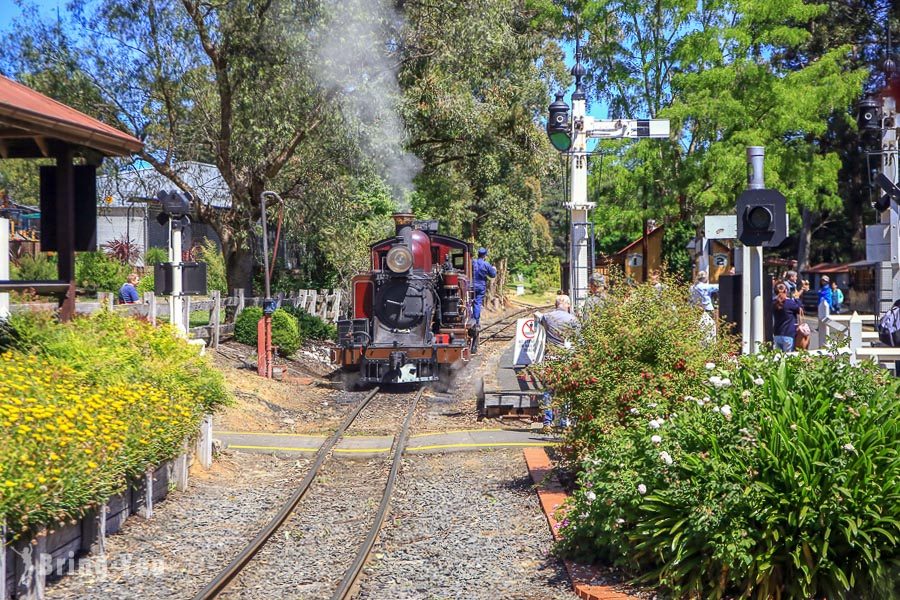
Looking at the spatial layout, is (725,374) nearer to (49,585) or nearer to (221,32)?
(49,585)

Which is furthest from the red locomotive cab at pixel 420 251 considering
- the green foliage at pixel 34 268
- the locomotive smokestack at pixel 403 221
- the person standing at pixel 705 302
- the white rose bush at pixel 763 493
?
the green foliage at pixel 34 268

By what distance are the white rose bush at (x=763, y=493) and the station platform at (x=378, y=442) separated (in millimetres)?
5059

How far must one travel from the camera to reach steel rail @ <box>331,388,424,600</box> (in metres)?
6.61

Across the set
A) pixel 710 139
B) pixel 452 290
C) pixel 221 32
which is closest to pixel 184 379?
pixel 452 290

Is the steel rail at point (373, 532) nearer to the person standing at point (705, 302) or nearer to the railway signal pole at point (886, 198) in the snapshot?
the person standing at point (705, 302)

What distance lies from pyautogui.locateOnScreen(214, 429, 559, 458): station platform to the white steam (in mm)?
9518

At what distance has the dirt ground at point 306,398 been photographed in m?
14.1

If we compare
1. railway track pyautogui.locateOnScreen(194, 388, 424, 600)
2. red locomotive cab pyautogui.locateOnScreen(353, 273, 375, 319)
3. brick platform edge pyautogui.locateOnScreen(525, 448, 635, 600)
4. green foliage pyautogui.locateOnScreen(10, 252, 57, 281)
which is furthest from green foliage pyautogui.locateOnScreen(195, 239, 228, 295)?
brick platform edge pyautogui.locateOnScreen(525, 448, 635, 600)

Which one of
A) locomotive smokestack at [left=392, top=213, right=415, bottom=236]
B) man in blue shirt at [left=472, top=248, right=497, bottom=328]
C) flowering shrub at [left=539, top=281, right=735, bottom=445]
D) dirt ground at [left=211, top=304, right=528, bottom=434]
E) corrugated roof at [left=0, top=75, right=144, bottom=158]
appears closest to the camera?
flowering shrub at [left=539, top=281, right=735, bottom=445]

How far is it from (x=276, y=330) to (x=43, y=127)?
41.4 feet

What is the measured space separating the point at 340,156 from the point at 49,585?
16510 millimetres

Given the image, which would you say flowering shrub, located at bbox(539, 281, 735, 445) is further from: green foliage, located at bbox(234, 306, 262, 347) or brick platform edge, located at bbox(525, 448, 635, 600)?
green foliage, located at bbox(234, 306, 262, 347)

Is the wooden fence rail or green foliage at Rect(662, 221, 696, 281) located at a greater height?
green foliage at Rect(662, 221, 696, 281)

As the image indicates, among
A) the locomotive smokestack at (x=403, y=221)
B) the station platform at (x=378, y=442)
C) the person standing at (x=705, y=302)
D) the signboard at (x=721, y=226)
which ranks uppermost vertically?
the locomotive smokestack at (x=403, y=221)
